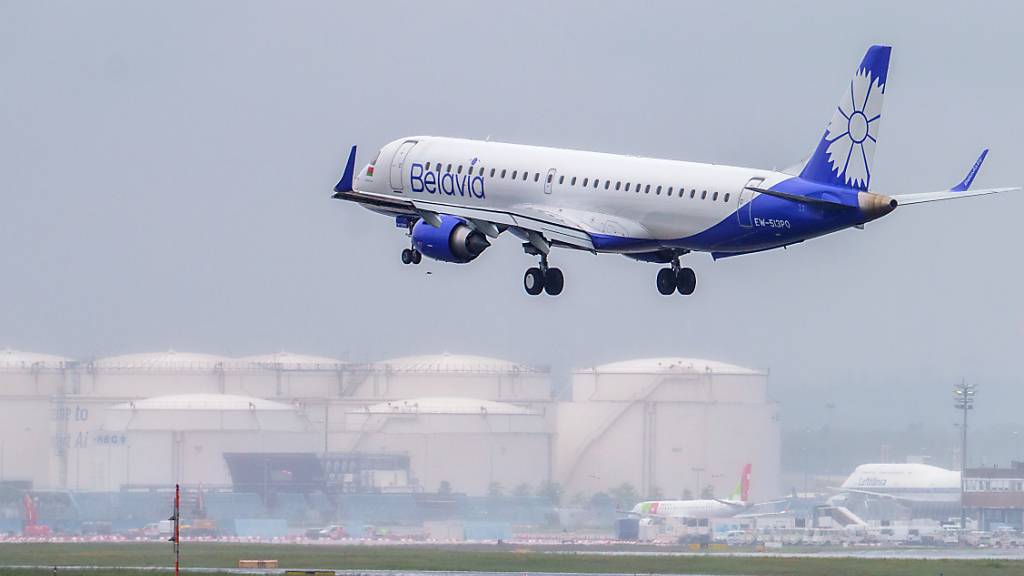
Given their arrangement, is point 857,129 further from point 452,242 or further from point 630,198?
point 452,242

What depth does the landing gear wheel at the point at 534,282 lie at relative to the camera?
3526 inches

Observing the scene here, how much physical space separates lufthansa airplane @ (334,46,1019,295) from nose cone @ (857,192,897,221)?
0.12ft

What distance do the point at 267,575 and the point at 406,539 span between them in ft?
237

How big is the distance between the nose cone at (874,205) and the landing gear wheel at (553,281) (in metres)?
15.0

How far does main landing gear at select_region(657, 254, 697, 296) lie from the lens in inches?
3489

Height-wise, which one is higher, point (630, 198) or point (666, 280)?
point (630, 198)

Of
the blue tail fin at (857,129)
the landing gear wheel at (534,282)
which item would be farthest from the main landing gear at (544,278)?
the blue tail fin at (857,129)

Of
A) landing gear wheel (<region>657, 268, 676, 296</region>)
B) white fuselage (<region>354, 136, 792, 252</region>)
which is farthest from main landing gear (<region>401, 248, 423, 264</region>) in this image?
landing gear wheel (<region>657, 268, 676, 296</region>)

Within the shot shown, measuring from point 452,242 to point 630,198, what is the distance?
7.54 meters

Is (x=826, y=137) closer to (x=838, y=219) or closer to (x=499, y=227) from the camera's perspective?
(x=838, y=219)

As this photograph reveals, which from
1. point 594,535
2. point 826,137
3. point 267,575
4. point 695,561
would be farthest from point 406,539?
point 826,137

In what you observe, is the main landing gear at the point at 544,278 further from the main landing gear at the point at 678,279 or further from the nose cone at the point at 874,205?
the nose cone at the point at 874,205

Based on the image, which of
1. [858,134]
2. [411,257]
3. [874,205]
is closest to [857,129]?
[858,134]

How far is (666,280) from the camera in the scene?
292 ft
